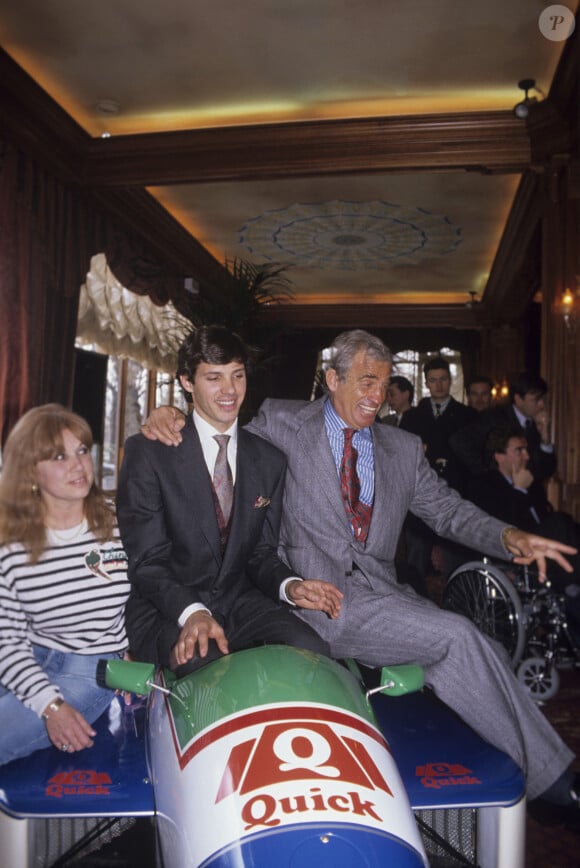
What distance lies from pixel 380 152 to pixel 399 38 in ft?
3.34

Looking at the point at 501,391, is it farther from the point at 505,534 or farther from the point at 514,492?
the point at 505,534

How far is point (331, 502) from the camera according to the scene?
2.19 metres

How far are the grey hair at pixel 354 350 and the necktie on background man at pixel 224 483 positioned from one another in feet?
1.53

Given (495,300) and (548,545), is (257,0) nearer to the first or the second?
(548,545)

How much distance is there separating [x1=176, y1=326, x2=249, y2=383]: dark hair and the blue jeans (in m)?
0.79

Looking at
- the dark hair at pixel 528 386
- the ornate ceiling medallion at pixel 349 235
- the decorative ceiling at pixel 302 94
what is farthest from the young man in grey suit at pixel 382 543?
the ornate ceiling medallion at pixel 349 235

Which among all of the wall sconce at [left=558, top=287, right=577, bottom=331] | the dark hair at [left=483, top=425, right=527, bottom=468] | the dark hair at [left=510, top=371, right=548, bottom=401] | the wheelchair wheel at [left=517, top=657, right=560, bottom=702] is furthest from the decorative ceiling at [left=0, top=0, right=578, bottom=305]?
the wheelchair wheel at [left=517, top=657, right=560, bottom=702]

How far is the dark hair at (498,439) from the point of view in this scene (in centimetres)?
388

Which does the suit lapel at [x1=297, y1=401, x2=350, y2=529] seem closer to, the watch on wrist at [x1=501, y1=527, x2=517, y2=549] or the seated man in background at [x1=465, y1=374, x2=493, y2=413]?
the watch on wrist at [x1=501, y1=527, x2=517, y2=549]

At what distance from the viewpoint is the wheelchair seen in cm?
330

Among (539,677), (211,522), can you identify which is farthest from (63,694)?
(539,677)

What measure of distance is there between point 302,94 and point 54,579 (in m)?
4.10

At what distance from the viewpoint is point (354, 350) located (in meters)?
2.28

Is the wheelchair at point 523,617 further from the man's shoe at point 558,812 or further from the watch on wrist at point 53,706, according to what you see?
the watch on wrist at point 53,706
